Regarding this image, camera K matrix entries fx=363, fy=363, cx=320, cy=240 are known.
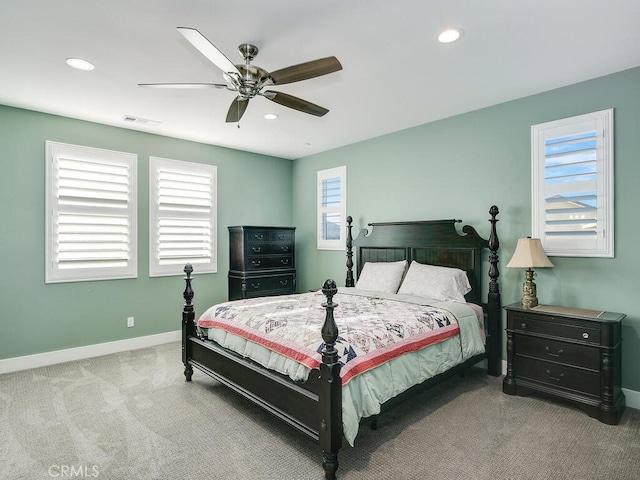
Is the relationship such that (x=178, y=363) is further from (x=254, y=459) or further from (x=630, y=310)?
(x=630, y=310)

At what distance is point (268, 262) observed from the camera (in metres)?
5.42

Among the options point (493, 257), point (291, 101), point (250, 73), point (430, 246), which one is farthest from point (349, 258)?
point (250, 73)

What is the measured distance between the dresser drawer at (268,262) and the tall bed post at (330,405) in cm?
324

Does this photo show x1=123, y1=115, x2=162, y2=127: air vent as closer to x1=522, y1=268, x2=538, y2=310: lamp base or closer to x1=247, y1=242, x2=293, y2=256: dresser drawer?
x1=247, y1=242, x2=293, y2=256: dresser drawer

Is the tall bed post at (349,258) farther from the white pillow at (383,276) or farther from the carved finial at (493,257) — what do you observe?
the carved finial at (493,257)

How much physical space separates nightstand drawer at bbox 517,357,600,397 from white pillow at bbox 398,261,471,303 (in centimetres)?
80

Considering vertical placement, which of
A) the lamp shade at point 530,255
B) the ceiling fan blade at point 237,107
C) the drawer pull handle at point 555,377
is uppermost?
the ceiling fan blade at point 237,107

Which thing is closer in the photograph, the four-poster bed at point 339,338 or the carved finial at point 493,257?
the four-poster bed at point 339,338

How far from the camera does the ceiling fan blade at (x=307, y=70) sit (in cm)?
225

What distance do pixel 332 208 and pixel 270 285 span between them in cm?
151

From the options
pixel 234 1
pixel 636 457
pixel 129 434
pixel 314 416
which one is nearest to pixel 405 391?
pixel 314 416

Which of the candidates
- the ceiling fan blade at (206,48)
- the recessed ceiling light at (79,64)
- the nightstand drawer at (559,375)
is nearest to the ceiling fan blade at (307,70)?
the ceiling fan blade at (206,48)

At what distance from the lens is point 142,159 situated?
4.75 metres

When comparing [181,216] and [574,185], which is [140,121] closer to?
[181,216]
